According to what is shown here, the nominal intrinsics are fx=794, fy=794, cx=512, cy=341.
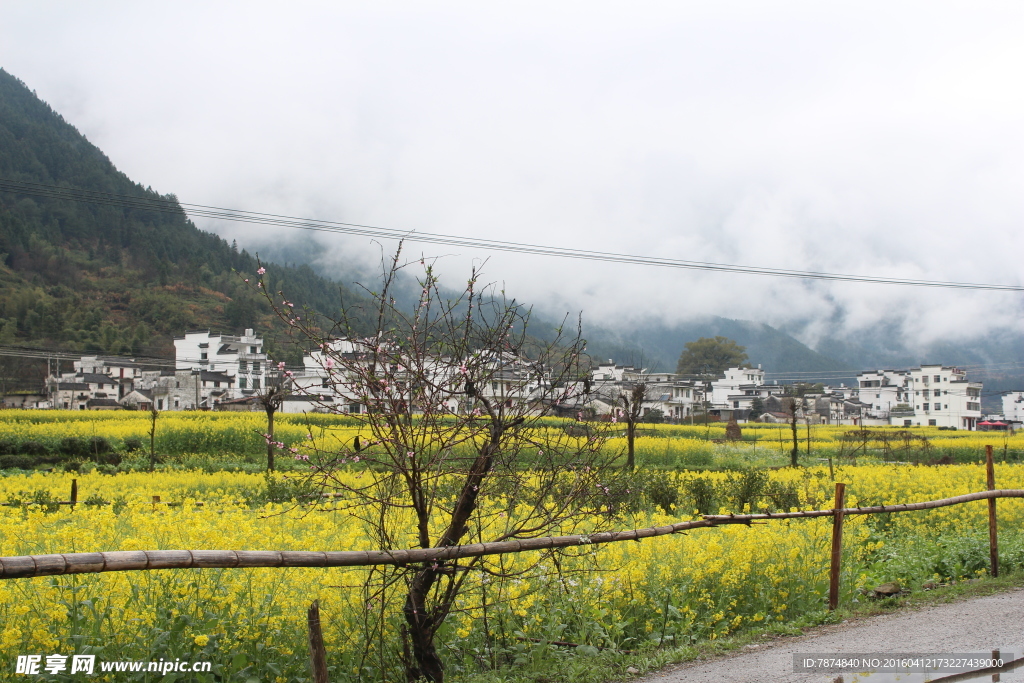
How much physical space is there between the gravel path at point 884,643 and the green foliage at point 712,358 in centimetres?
11285

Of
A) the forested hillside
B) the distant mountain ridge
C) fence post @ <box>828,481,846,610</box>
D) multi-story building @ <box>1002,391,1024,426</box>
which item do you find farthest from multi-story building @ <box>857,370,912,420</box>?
fence post @ <box>828,481,846,610</box>

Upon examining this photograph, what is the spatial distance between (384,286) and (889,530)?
9.37m

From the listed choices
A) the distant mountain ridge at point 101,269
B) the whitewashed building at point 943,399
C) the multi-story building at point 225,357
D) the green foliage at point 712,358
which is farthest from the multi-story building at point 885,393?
the multi-story building at point 225,357

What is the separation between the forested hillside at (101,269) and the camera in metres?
83.8

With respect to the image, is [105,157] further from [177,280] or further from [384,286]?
[384,286]

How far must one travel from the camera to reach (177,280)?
103m

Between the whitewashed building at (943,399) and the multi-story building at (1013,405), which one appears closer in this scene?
the whitewashed building at (943,399)

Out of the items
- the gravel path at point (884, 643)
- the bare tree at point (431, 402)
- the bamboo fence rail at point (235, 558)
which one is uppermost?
the bare tree at point (431, 402)

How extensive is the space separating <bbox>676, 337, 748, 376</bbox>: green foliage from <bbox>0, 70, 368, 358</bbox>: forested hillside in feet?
177

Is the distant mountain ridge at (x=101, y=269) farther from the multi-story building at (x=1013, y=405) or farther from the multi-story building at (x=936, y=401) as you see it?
the multi-story building at (x=1013, y=405)

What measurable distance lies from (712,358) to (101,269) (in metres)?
85.0

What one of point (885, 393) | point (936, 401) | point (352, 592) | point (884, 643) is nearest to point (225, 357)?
point (936, 401)

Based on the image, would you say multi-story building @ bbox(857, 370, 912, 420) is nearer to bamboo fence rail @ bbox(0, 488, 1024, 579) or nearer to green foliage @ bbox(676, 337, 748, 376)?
green foliage @ bbox(676, 337, 748, 376)

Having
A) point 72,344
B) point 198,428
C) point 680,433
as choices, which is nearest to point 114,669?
point 198,428
